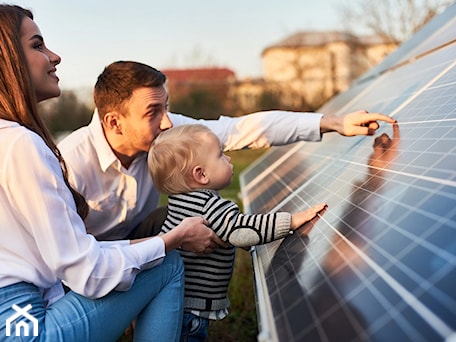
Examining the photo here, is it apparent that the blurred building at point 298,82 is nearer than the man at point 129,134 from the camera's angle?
No

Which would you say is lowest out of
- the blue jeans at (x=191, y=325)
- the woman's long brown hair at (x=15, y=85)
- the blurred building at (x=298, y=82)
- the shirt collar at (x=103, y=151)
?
the blurred building at (x=298, y=82)

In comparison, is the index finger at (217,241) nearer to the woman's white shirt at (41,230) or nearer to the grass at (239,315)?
the woman's white shirt at (41,230)

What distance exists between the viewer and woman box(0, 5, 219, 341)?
2178 millimetres

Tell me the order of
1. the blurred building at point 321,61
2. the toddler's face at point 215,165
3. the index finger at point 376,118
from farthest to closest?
the blurred building at point 321,61
the index finger at point 376,118
the toddler's face at point 215,165

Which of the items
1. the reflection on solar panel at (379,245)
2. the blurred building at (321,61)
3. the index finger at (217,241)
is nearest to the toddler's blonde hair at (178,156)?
the index finger at (217,241)

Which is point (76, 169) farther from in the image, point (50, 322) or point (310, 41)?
point (310, 41)

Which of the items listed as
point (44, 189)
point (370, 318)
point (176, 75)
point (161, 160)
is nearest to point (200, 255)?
point (161, 160)

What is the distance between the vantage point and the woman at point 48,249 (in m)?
2.18

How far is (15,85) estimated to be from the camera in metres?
2.45

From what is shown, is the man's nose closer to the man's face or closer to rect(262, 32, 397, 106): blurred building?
the man's face

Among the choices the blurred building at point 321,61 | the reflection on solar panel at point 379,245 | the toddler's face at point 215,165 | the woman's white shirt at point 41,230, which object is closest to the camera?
the reflection on solar panel at point 379,245

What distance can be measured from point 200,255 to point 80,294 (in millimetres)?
743

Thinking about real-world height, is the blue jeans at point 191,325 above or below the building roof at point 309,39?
above

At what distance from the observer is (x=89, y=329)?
2326 mm
